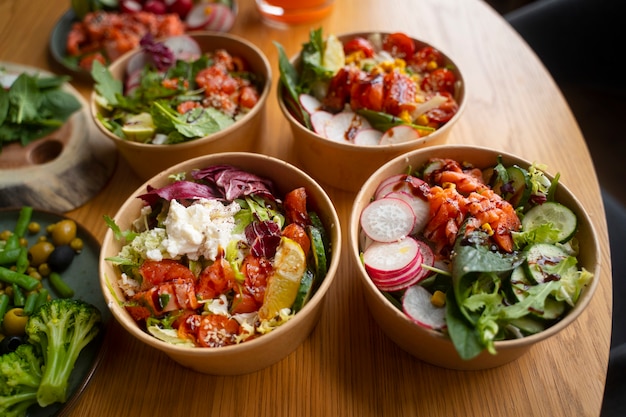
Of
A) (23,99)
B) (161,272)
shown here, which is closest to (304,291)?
(161,272)

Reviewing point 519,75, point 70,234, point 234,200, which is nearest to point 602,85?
point 519,75

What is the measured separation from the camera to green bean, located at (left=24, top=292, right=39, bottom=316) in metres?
1.65

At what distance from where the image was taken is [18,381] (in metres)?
1.40

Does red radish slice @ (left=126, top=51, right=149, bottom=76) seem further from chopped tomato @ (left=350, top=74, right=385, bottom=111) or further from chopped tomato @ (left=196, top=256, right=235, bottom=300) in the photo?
chopped tomato @ (left=196, top=256, right=235, bottom=300)

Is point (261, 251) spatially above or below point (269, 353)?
above

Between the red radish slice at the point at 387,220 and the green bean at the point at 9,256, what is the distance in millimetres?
1257

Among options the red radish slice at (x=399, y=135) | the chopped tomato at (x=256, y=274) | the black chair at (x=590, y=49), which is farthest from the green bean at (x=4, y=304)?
the black chair at (x=590, y=49)

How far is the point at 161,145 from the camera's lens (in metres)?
1.86

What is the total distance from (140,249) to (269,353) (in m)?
0.51

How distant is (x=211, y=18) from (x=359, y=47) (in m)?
0.92

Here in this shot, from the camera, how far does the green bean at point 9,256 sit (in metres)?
1.81

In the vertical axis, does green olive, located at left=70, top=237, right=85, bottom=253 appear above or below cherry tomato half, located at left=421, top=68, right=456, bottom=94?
below

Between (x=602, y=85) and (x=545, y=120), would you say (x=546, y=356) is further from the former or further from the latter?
(x=602, y=85)

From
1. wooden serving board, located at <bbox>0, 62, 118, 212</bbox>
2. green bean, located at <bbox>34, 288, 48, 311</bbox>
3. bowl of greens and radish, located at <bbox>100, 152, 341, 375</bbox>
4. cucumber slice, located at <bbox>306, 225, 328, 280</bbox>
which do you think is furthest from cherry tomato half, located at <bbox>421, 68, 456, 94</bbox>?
green bean, located at <bbox>34, 288, 48, 311</bbox>
